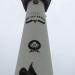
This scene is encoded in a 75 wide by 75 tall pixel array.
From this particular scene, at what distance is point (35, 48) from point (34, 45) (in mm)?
288

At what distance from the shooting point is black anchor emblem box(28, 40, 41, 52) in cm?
2076

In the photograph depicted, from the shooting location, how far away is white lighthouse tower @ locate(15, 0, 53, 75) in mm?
19859

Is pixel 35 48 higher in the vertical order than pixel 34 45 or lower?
lower

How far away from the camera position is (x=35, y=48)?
68.3 feet

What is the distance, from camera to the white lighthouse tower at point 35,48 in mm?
19859

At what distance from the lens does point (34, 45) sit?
21.0m

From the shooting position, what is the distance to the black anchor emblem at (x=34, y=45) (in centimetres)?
2076

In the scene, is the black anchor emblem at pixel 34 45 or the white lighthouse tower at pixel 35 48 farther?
the black anchor emblem at pixel 34 45

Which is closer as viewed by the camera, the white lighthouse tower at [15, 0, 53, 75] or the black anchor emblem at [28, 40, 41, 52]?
the white lighthouse tower at [15, 0, 53, 75]

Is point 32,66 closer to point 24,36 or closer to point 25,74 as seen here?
point 25,74

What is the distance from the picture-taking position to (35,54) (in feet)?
67.1

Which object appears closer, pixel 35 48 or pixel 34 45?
pixel 35 48

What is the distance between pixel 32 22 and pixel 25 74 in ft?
17.0

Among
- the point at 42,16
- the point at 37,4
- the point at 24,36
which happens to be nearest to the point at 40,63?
the point at 24,36
